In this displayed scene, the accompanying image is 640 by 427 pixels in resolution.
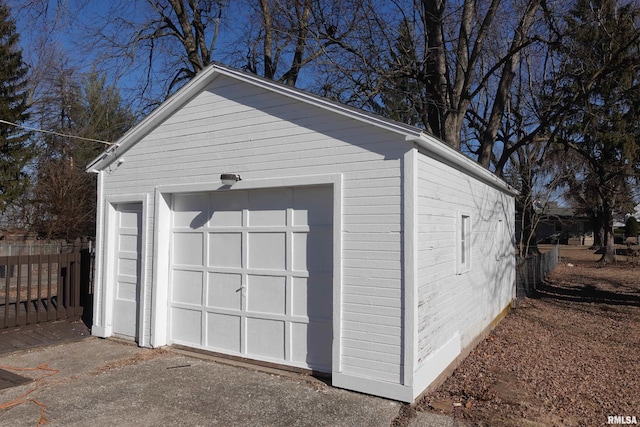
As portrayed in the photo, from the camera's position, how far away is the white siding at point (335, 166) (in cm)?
520

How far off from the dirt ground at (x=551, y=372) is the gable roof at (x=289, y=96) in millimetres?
2830

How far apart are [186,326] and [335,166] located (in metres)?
3.46

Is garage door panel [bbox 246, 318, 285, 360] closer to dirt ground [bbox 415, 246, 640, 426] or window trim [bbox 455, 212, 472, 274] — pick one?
dirt ground [bbox 415, 246, 640, 426]

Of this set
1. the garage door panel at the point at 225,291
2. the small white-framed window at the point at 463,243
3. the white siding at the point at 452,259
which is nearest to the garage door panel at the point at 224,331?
the garage door panel at the point at 225,291

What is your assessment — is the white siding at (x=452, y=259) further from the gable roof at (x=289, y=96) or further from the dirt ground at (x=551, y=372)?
the dirt ground at (x=551, y=372)

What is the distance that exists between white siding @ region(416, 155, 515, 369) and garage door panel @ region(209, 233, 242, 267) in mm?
2658

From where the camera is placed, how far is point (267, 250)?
6.36m

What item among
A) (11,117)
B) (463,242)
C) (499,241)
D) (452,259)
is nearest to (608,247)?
(499,241)

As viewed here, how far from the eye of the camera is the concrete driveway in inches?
179

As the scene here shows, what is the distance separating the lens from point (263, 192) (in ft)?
21.1

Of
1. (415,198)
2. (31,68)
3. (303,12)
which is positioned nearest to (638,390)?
(415,198)

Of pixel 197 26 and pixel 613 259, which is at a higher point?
pixel 197 26

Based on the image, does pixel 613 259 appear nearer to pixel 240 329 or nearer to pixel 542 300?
pixel 542 300

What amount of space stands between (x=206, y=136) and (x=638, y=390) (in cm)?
640
